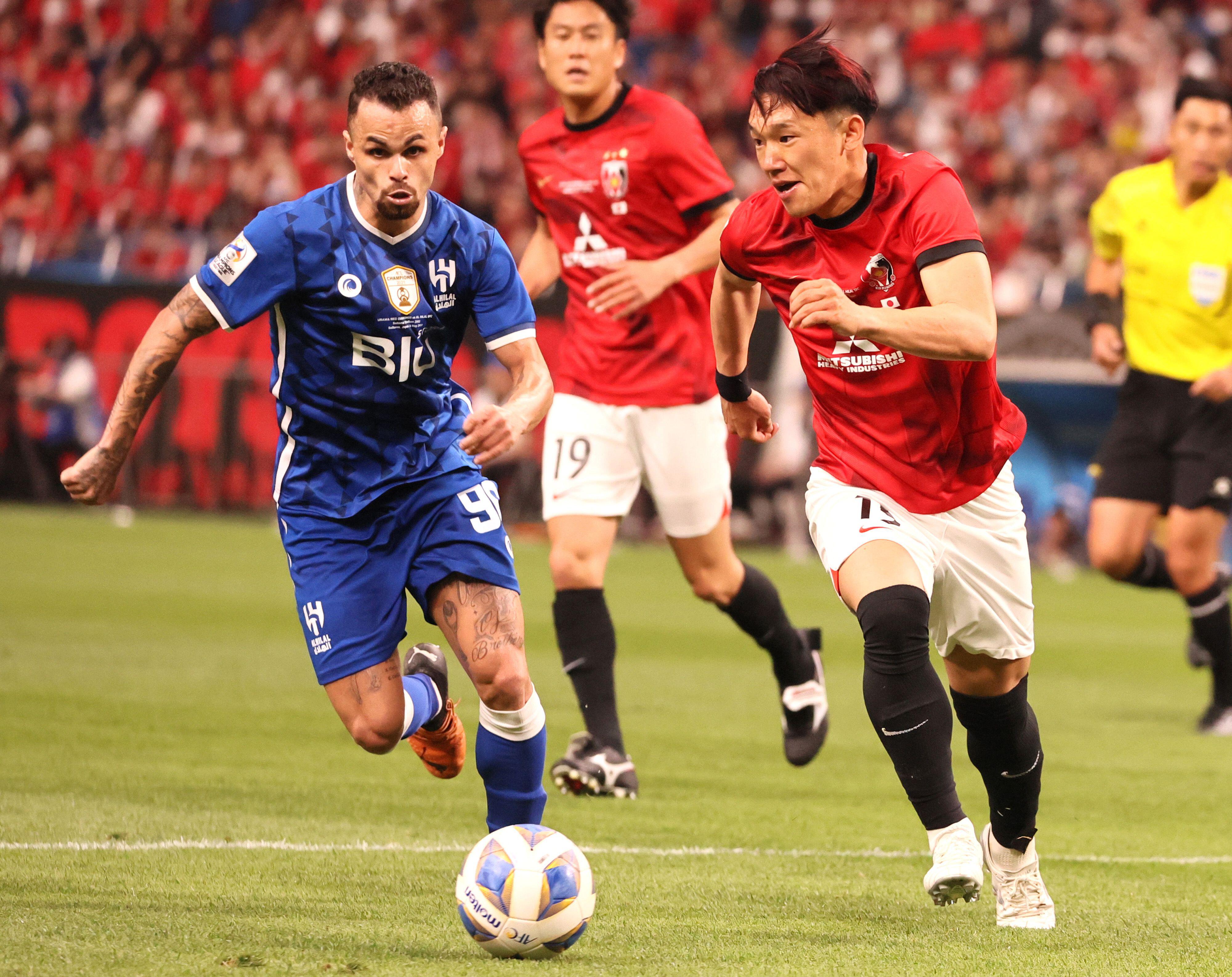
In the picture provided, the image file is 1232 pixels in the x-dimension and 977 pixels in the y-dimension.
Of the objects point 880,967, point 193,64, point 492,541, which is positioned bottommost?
point 880,967

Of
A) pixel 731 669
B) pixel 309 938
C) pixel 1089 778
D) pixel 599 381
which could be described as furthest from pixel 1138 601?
pixel 309 938

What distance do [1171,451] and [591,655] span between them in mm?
3279

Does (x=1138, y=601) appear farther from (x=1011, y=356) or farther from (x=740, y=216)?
(x=740, y=216)

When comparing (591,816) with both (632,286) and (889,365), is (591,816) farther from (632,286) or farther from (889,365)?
(889,365)

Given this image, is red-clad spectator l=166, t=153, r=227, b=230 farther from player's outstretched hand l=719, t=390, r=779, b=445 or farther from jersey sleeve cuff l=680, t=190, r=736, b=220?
player's outstretched hand l=719, t=390, r=779, b=445

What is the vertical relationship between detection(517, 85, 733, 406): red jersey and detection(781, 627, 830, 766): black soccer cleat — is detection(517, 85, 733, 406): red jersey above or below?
above

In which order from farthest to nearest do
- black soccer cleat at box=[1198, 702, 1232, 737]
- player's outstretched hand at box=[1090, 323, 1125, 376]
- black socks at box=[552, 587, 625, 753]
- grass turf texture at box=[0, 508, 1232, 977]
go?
black soccer cleat at box=[1198, 702, 1232, 737]
player's outstretched hand at box=[1090, 323, 1125, 376]
black socks at box=[552, 587, 625, 753]
grass turf texture at box=[0, 508, 1232, 977]

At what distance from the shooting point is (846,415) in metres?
4.98

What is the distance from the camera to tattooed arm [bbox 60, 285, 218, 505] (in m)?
4.78

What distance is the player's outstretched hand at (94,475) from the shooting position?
15.6ft

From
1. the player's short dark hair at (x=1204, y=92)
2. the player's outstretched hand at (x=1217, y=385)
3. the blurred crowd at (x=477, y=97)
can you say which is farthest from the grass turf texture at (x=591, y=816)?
the blurred crowd at (x=477, y=97)

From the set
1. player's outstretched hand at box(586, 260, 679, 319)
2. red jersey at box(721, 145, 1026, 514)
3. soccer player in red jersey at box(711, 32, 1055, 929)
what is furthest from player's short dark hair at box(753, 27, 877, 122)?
player's outstretched hand at box(586, 260, 679, 319)

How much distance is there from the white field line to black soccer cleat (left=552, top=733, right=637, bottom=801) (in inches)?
37.9

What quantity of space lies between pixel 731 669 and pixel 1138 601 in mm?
6167
